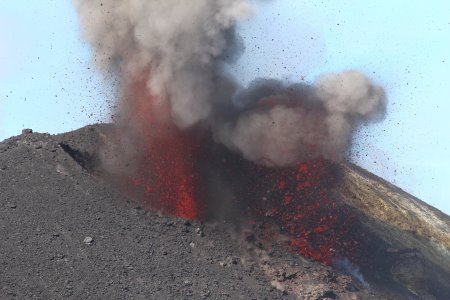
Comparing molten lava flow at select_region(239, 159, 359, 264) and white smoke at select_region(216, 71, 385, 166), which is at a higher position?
white smoke at select_region(216, 71, 385, 166)

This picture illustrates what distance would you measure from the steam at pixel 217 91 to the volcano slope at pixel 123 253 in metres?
5.46

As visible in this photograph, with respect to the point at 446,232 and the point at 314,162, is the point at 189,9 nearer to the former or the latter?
the point at 314,162

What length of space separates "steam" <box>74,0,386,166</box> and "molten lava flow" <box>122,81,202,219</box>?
0.63 m

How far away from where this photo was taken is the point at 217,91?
34406 mm

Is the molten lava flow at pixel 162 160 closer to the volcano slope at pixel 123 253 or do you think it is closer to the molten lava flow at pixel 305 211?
the volcano slope at pixel 123 253

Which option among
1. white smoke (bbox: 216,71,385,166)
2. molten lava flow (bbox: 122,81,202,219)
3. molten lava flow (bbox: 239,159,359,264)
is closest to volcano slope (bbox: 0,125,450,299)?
molten lava flow (bbox: 239,159,359,264)

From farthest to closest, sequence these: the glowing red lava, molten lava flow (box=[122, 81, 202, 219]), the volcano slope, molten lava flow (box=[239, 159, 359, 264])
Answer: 1. molten lava flow (box=[122, 81, 202, 219])
2. the glowing red lava
3. molten lava flow (box=[239, 159, 359, 264])
4. the volcano slope

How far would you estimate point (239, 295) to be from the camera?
25797mm

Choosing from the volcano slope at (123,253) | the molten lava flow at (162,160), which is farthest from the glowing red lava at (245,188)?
the volcano slope at (123,253)

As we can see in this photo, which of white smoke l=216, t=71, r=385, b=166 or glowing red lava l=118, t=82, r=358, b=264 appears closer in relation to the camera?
glowing red lava l=118, t=82, r=358, b=264

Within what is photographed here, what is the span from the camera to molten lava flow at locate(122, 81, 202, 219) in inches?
1261

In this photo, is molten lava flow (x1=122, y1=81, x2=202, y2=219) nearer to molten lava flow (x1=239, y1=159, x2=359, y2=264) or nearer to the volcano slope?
the volcano slope

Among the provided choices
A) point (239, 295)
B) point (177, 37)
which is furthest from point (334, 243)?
point (177, 37)

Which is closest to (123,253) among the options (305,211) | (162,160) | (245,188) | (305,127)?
(162,160)
